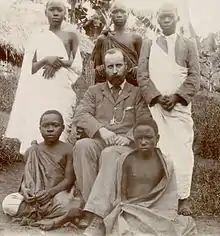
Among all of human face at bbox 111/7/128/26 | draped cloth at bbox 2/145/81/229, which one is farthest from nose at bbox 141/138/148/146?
human face at bbox 111/7/128/26

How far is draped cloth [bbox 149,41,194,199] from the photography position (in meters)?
5.24

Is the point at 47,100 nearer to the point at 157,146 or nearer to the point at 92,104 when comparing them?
the point at 92,104

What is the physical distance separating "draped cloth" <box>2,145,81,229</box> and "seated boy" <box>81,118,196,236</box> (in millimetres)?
186

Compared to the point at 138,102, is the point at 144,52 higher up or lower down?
higher up

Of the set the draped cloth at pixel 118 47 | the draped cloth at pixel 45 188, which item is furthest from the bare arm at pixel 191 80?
the draped cloth at pixel 45 188

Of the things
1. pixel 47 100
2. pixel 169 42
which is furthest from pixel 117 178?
pixel 169 42

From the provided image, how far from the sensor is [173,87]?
5.31 meters

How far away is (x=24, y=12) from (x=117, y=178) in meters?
1.67

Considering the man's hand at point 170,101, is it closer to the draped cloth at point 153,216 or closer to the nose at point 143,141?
the nose at point 143,141

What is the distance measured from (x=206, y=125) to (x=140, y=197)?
844 millimetres

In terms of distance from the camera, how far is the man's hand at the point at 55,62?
542 centimetres

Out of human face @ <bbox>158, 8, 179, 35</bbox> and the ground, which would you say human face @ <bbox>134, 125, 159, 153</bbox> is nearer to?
the ground

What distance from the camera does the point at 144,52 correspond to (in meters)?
5.34

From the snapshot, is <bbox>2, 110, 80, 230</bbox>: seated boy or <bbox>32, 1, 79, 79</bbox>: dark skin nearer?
<bbox>2, 110, 80, 230</bbox>: seated boy
